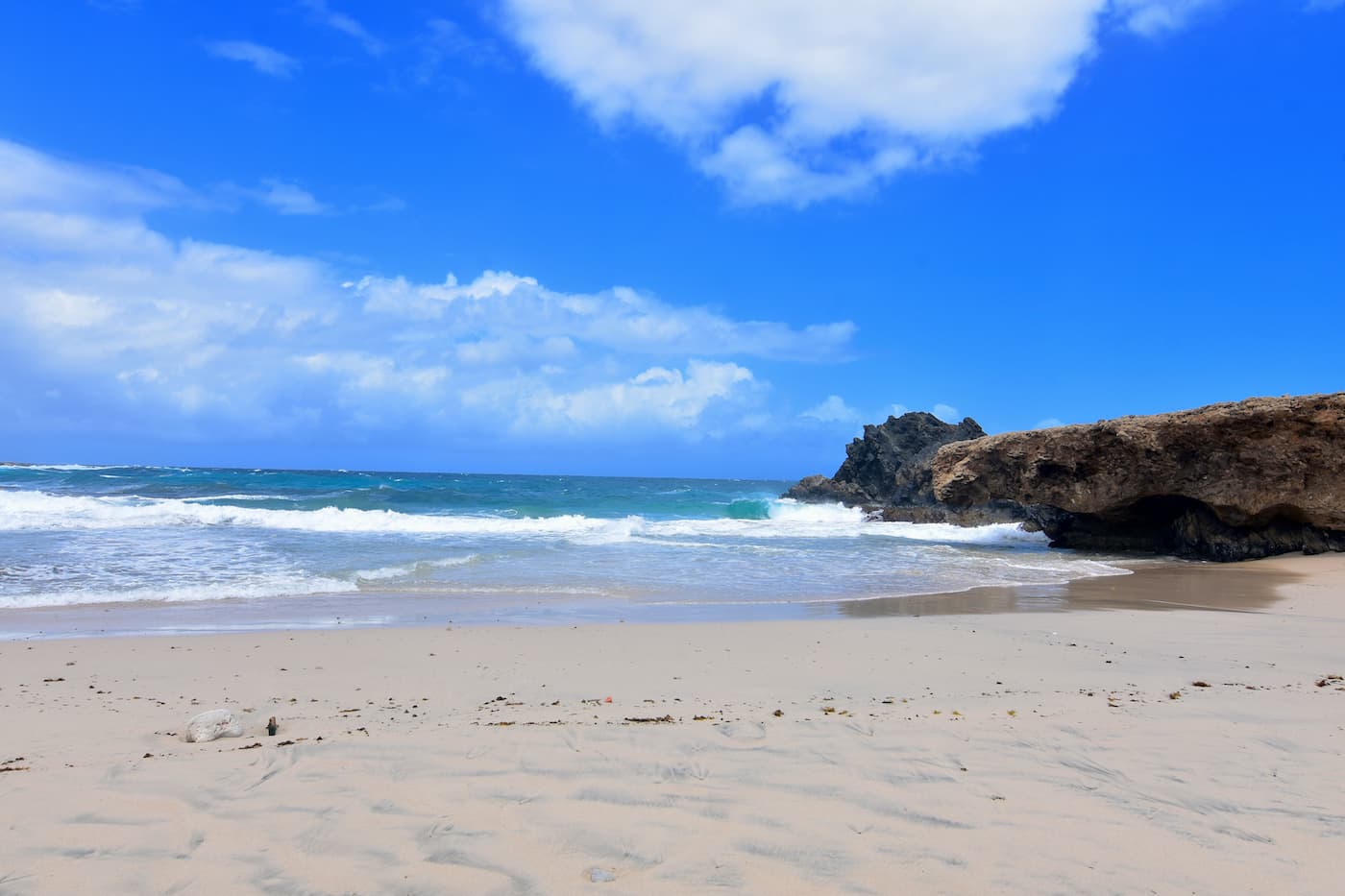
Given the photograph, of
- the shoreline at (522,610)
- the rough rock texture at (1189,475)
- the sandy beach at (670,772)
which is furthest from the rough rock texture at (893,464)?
the sandy beach at (670,772)

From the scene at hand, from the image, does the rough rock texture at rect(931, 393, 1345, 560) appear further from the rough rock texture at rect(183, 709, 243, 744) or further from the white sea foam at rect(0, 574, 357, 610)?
the rough rock texture at rect(183, 709, 243, 744)

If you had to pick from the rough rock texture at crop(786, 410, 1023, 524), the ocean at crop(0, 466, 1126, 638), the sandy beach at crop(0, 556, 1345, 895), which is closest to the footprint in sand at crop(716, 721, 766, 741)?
the sandy beach at crop(0, 556, 1345, 895)

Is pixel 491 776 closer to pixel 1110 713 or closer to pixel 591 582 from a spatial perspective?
pixel 1110 713

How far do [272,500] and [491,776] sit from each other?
3690cm

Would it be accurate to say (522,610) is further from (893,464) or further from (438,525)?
(893,464)

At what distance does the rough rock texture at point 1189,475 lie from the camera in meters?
15.2

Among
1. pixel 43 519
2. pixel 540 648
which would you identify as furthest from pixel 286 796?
pixel 43 519

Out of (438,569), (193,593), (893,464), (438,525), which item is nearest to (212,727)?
(193,593)

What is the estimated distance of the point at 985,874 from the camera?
277 cm

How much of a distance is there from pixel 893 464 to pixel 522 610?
33.7 m

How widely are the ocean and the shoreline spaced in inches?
2.0

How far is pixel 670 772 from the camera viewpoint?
12.1 ft

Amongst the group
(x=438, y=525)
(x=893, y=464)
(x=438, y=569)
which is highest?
(x=893, y=464)

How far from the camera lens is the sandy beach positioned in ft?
9.28
